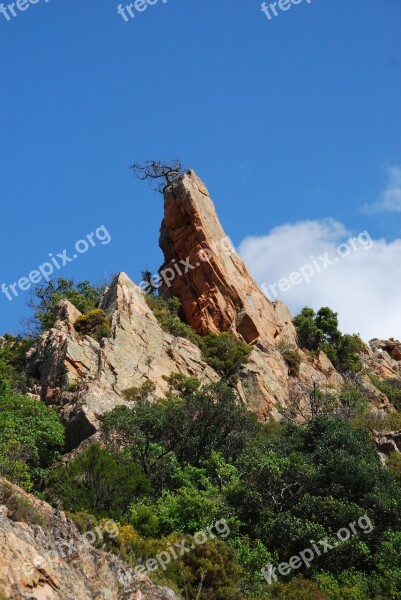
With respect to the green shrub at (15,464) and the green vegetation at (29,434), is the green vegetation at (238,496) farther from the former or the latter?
the green vegetation at (29,434)

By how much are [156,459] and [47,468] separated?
4.39 meters

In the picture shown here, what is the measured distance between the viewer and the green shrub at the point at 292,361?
51.3m

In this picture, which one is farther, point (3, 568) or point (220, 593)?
point (220, 593)

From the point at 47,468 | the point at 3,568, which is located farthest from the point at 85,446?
the point at 3,568

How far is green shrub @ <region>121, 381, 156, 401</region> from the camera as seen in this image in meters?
36.6

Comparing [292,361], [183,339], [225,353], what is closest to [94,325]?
[183,339]

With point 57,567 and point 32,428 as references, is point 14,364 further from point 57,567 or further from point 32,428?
point 57,567

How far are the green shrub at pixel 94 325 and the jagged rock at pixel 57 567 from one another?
22066mm

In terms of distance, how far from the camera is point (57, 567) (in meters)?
15.6

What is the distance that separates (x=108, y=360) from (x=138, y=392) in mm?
2608

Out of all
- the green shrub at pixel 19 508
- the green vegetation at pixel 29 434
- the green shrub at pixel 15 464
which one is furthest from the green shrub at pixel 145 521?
the green shrub at pixel 19 508

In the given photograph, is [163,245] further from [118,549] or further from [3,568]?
[3,568]

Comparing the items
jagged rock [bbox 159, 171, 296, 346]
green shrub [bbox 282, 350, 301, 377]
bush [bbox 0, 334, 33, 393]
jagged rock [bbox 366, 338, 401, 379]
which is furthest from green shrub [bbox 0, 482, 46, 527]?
jagged rock [bbox 366, 338, 401, 379]

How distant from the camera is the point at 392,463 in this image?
33.8 m
